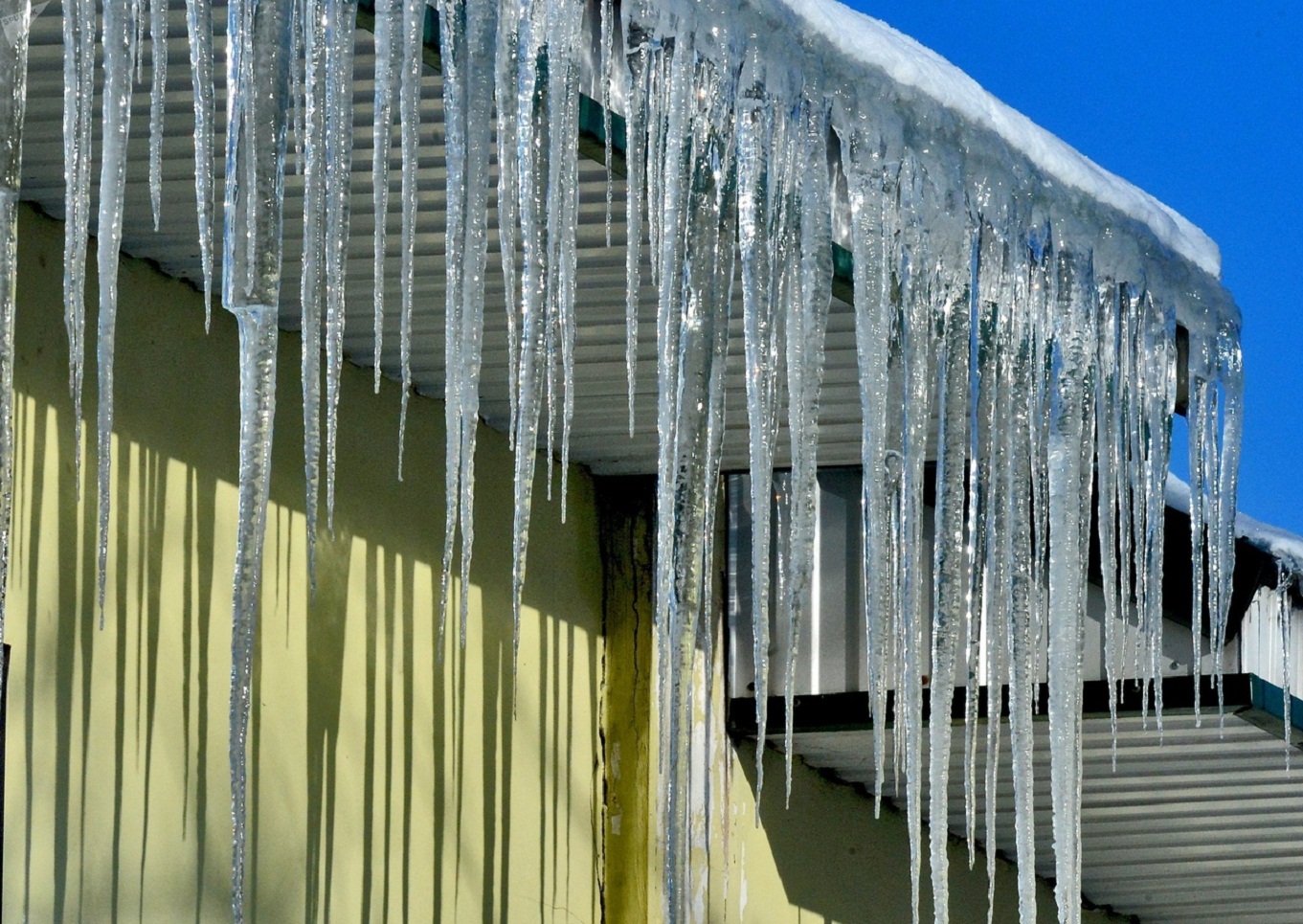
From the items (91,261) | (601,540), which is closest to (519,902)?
(601,540)

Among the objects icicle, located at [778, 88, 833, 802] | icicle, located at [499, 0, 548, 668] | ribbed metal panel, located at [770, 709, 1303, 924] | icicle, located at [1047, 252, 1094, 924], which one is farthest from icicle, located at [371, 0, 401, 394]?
ribbed metal panel, located at [770, 709, 1303, 924]

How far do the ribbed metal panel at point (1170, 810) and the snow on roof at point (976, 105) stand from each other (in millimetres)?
1595

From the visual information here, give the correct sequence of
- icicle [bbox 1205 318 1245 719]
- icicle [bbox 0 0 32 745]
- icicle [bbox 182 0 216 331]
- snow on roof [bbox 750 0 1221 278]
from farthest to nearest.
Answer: icicle [bbox 1205 318 1245 719] < snow on roof [bbox 750 0 1221 278] < icicle [bbox 182 0 216 331] < icicle [bbox 0 0 32 745]

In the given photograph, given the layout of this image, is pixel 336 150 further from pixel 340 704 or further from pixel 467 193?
pixel 340 704

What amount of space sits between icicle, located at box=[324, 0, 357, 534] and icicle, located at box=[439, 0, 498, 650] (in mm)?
170

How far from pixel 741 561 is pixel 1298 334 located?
3695 inches

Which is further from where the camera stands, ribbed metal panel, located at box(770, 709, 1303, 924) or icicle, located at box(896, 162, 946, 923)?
ribbed metal panel, located at box(770, 709, 1303, 924)

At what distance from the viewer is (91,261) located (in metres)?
A: 5.04

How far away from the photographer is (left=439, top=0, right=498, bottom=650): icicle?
3.41m

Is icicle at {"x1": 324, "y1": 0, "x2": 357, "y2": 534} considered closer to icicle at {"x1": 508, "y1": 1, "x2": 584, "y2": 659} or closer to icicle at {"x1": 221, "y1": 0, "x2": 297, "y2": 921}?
icicle at {"x1": 221, "y1": 0, "x2": 297, "y2": 921}

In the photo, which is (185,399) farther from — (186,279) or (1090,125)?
(1090,125)

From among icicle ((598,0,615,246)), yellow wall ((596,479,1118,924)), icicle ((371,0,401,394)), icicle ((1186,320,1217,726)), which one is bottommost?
yellow wall ((596,479,1118,924))

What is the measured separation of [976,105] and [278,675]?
2457mm

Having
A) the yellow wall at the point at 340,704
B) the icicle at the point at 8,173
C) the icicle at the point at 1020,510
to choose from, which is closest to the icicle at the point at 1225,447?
the icicle at the point at 1020,510
